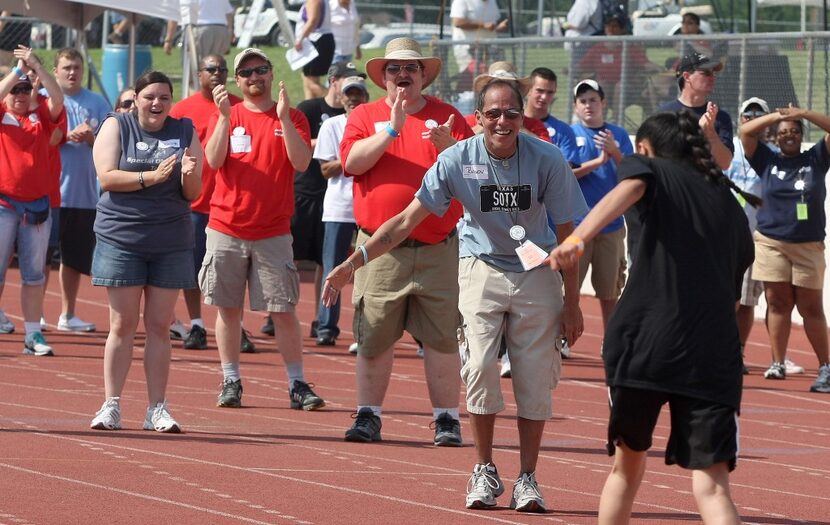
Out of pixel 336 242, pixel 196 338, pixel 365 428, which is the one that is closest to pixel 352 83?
pixel 336 242

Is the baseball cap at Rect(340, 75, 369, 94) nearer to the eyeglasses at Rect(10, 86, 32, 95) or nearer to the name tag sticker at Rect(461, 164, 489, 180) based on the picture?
the eyeglasses at Rect(10, 86, 32, 95)

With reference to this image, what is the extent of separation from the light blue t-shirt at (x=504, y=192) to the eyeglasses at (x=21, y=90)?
18.4 ft

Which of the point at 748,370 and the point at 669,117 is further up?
the point at 669,117

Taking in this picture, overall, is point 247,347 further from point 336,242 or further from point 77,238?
point 77,238

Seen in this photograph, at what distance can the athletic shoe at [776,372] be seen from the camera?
1305 centimetres

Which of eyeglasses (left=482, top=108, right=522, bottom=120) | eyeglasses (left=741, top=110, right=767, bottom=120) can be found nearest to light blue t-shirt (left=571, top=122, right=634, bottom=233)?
eyeglasses (left=741, top=110, right=767, bottom=120)

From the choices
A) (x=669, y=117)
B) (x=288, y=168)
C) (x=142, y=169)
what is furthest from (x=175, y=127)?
(x=669, y=117)

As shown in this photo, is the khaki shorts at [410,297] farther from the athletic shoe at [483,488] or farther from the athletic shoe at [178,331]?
the athletic shoe at [178,331]

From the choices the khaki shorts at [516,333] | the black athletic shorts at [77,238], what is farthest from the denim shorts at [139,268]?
the black athletic shorts at [77,238]

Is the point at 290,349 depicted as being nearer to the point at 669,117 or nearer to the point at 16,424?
the point at 16,424

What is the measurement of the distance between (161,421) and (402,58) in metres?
2.41

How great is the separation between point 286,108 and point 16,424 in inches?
95.0

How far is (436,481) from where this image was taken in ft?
26.2

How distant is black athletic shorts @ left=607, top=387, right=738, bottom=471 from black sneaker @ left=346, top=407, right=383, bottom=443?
10.5 feet
